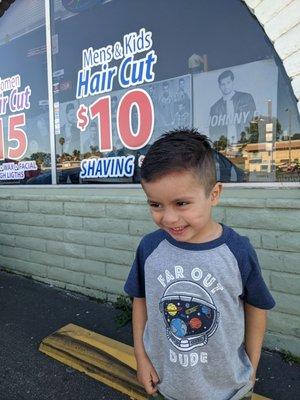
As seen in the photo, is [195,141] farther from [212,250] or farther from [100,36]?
[100,36]

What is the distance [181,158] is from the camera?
1.21m

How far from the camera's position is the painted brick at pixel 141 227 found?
11.6 feet

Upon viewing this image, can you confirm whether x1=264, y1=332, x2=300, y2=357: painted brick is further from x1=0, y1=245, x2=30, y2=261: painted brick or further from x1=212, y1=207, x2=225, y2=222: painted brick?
x1=0, y1=245, x2=30, y2=261: painted brick

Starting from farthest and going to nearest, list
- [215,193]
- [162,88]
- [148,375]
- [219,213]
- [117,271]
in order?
1. [117,271]
2. [162,88]
3. [219,213]
4. [148,375]
5. [215,193]

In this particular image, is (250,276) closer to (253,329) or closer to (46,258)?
(253,329)

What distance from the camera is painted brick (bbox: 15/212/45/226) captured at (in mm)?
4477

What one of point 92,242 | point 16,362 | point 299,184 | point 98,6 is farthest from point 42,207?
point 299,184

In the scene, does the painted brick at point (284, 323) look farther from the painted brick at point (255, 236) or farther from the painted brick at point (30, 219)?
the painted brick at point (30, 219)

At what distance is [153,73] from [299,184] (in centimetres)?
164

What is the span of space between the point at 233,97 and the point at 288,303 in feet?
5.18

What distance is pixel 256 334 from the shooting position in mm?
1409

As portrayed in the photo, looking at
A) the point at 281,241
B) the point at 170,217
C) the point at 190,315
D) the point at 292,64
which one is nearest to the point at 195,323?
the point at 190,315

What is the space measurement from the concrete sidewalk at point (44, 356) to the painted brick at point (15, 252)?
1.00 feet

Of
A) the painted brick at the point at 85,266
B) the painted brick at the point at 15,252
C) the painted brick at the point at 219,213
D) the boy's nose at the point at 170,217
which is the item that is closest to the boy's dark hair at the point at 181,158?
the boy's nose at the point at 170,217
